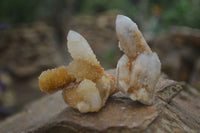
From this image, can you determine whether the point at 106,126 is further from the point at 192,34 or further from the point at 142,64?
the point at 192,34

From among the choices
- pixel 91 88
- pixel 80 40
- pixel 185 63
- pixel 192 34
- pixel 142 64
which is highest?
pixel 80 40

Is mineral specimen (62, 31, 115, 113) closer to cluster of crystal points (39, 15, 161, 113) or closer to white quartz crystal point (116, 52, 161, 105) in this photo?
cluster of crystal points (39, 15, 161, 113)

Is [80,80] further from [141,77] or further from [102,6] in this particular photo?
[102,6]

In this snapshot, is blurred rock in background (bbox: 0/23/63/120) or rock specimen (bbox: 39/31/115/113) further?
blurred rock in background (bbox: 0/23/63/120)

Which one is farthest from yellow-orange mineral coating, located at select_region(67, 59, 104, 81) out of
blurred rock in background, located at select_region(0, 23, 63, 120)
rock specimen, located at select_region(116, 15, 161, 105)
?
blurred rock in background, located at select_region(0, 23, 63, 120)

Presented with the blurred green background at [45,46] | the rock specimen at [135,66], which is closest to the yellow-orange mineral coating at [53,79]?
the rock specimen at [135,66]

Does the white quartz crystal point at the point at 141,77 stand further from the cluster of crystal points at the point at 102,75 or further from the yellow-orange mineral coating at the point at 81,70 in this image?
the yellow-orange mineral coating at the point at 81,70

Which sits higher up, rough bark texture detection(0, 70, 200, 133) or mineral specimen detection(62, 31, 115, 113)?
mineral specimen detection(62, 31, 115, 113)


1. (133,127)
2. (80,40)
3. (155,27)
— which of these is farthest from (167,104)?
(155,27)
